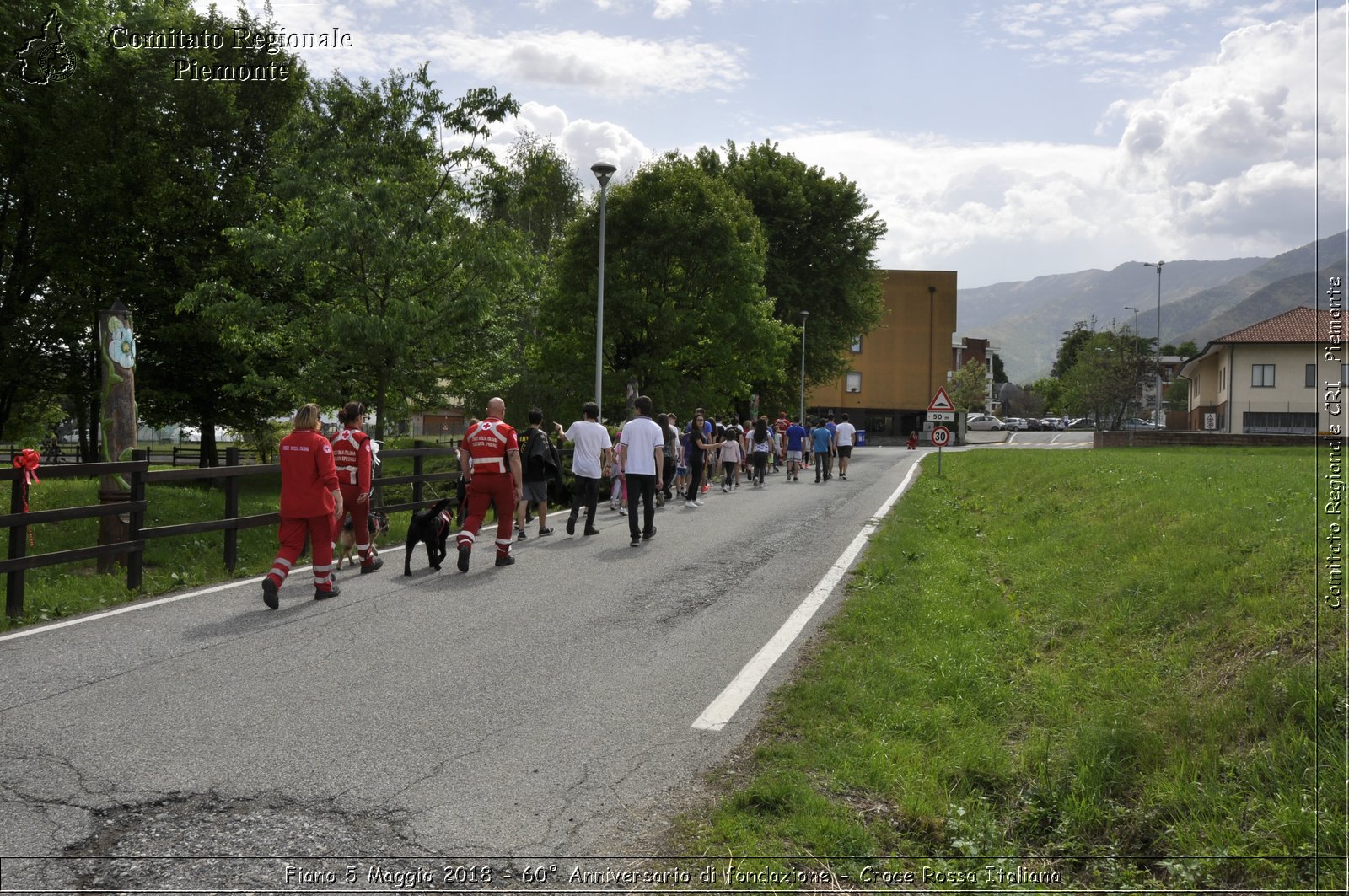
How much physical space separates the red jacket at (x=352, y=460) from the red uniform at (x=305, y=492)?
4.33 feet

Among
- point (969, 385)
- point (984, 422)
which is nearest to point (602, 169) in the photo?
point (984, 422)

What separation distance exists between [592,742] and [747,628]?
118 inches

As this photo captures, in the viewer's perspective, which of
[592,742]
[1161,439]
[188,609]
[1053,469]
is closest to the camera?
[592,742]

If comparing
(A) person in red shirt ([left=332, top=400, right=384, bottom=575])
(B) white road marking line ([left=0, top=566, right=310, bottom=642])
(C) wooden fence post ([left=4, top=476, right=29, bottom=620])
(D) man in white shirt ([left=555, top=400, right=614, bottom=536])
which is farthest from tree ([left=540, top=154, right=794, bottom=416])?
(C) wooden fence post ([left=4, top=476, right=29, bottom=620])

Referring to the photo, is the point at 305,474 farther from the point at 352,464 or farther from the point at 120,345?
the point at 120,345

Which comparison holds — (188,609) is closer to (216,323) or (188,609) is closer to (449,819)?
(449,819)

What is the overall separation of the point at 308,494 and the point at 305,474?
0.18m

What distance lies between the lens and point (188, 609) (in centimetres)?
854

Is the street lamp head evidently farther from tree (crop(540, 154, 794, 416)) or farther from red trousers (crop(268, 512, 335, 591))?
red trousers (crop(268, 512, 335, 591))

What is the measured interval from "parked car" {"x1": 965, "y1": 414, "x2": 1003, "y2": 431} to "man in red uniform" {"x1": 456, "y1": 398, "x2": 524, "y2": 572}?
299 ft

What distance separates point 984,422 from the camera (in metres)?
97.8

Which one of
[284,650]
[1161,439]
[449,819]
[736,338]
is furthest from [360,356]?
[1161,439]

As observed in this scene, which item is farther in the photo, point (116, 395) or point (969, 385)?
point (969, 385)

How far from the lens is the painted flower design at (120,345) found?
12.3 metres
